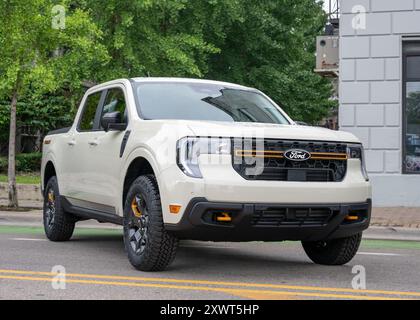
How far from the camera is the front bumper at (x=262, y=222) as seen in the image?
21.7 feet

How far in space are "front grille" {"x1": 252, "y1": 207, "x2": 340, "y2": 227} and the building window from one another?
9.45 metres

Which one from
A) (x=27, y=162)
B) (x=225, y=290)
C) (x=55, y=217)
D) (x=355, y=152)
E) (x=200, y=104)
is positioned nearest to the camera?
(x=225, y=290)

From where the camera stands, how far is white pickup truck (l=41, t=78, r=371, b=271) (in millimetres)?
6652

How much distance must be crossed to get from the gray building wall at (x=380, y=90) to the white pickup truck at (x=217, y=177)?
801cm

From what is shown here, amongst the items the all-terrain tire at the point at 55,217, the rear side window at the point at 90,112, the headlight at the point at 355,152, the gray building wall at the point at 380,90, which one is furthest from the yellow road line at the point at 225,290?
the gray building wall at the point at 380,90

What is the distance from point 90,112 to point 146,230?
9.15 feet

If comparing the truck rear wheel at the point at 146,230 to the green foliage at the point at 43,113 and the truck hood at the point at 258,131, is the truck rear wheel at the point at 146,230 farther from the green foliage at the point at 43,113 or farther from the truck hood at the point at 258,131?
the green foliage at the point at 43,113

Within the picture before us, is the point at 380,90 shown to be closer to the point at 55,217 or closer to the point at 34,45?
the point at 34,45

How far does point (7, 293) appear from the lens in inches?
240

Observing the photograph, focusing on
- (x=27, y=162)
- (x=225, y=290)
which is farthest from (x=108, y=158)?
(x=27, y=162)

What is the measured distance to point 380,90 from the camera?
1603cm

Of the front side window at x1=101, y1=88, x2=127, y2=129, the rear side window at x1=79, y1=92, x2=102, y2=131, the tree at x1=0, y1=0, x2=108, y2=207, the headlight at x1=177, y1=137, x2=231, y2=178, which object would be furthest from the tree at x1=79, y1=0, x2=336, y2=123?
the headlight at x1=177, y1=137, x2=231, y2=178

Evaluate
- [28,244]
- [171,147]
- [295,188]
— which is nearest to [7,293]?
[171,147]
